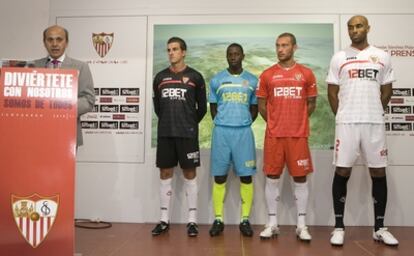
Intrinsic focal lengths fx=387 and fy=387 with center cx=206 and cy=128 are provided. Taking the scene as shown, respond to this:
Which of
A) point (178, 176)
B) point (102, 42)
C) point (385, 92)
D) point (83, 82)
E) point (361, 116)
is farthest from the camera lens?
point (102, 42)

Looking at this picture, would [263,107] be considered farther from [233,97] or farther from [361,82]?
[361,82]

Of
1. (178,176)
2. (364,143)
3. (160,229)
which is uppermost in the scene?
(364,143)

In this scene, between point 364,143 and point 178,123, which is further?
point 178,123

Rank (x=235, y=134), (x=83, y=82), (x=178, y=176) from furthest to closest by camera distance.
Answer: (x=178, y=176)
(x=235, y=134)
(x=83, y=82)

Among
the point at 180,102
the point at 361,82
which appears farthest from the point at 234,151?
the point at 361,82

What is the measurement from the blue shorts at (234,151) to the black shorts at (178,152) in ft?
0.61

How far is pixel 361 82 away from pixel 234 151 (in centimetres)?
116

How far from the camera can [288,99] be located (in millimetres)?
3191

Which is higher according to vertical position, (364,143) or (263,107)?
(263,107)

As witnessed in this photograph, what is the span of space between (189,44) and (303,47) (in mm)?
1151

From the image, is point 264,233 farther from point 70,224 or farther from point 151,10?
point 151,10

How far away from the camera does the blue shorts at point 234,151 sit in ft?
10.9

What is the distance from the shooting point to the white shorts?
2.94m

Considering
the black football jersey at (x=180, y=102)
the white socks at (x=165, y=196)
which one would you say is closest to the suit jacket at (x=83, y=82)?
the black football jersey at (x=180, y=102)
